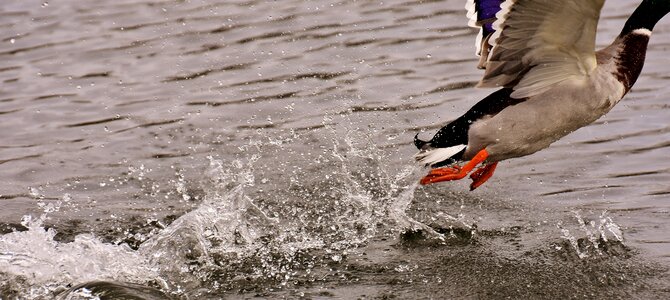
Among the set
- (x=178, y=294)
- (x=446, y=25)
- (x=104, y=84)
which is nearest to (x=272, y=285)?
(x=178, y=294)

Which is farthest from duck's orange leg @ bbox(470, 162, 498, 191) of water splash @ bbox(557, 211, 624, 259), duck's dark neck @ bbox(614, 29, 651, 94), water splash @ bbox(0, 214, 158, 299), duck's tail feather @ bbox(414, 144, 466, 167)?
water splash @ bbox(0, 214, 158, 299)

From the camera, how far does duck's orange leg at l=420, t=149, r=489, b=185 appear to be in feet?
17.8

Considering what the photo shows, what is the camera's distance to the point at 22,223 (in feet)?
18.7

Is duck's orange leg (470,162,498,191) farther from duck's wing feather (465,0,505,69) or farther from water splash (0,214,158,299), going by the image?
water splash (0,214,158,299)

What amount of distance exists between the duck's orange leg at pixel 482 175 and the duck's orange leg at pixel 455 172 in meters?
0.20

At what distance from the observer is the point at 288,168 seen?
6469 mm

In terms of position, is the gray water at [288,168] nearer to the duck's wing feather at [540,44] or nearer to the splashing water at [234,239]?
the splashing water at [234,239]

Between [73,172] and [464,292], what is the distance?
2.71 m

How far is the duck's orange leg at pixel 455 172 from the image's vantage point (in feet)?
17.8

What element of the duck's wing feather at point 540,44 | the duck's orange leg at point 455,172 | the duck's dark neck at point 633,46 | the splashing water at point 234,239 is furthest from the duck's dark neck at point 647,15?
the splashing water at point 234,239

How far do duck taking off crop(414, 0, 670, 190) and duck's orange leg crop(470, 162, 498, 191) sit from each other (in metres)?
0.20

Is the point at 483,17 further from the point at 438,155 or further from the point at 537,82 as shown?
the point at 438,155

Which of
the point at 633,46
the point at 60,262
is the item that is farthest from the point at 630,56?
the point at 60,262

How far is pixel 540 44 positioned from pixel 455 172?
0.76m
